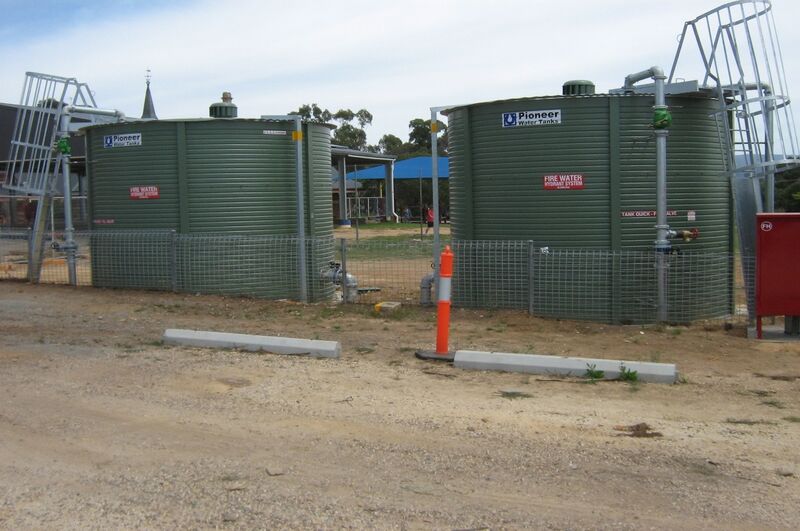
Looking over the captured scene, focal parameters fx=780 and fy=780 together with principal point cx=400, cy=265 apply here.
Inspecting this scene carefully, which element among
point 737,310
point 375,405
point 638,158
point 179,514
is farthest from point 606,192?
point 179,514

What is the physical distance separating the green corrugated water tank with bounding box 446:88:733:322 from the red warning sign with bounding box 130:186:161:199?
5771mm

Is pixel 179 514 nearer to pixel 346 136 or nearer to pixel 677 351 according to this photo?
pixel 677 351

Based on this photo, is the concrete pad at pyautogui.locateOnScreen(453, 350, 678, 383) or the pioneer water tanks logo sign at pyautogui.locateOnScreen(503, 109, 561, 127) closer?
the concrete pad at pyautogui.locateOnScreen(453, 350, 678, 383)

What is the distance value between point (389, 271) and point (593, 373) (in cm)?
1308

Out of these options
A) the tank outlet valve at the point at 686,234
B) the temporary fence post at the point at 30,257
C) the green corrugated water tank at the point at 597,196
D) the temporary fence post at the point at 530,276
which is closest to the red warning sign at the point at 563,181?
the green corrugated water tank at the point at 597,196

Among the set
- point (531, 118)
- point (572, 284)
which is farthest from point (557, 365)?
point (531, 118)

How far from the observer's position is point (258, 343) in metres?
9.08

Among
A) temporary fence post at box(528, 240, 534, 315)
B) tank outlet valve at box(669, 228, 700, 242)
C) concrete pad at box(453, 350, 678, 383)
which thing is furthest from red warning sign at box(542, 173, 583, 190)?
concrete pad at box(453, 350, 678, 383)

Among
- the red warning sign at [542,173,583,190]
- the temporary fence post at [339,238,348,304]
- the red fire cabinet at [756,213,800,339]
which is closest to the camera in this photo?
the red fire cabinet at [756,213,800,339]

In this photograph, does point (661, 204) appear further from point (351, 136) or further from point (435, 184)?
point (351, 136)

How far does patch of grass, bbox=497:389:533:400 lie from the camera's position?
709 centimetres

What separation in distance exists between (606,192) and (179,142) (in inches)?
284

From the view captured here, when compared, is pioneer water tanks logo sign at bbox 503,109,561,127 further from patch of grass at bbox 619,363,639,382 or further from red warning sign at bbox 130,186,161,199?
red warning sign at bbox 130,186,161,199

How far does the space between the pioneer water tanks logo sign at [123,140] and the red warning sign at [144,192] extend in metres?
0.77
